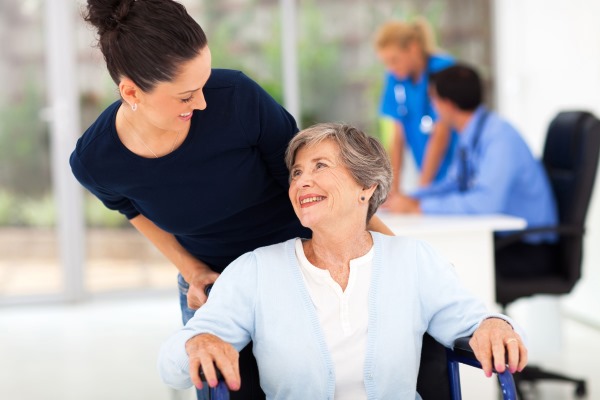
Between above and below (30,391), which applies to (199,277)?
above

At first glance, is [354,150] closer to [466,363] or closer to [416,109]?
[466,363]

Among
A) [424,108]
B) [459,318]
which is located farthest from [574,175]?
[459,318]

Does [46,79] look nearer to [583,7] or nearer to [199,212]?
[583,7]

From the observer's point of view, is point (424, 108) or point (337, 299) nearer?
point (337, 299)

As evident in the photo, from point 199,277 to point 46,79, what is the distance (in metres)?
3.68

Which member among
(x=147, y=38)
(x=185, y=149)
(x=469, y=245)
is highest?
(x=147, y=38)

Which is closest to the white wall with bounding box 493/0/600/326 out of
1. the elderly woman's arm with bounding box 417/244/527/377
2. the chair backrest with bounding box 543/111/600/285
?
the chair backrest with bounding box 543/111/600/285

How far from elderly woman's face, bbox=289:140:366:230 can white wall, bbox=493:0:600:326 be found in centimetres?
286

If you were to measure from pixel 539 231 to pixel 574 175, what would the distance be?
0.29 m

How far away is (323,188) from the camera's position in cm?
190

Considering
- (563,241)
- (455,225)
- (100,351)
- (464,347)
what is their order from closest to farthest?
1. (464,347)
2. (455,225)
3. (563,241)
4. (100,351)

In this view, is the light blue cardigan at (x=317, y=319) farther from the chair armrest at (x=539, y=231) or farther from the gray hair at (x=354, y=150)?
the chair armrest at (x=539, y=231)

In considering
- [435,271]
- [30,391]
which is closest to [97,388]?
[30,391]

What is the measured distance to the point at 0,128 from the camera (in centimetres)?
527
